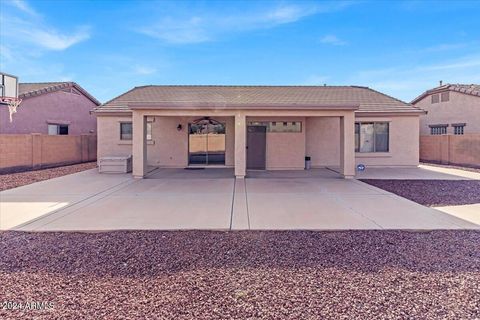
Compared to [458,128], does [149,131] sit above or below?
below

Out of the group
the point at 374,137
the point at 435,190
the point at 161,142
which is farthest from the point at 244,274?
the point at 374,137

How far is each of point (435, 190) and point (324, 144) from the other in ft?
25.0

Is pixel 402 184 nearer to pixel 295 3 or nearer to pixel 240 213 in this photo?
pixel 240 213

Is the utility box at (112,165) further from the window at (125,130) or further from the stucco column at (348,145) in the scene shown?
the stucco column at (348,145)

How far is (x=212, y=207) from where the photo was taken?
764 centimetres

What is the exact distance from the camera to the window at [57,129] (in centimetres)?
2263

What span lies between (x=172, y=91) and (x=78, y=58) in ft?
20.6

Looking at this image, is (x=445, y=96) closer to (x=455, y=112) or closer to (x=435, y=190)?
(x=455, y=112)

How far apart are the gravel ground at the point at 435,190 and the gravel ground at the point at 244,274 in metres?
3.25

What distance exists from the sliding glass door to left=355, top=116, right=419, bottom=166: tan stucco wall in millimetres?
8005

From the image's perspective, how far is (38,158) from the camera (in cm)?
1579

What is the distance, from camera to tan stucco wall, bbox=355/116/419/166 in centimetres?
1697

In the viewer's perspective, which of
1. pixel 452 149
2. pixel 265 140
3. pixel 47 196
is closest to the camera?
pixel 47 196

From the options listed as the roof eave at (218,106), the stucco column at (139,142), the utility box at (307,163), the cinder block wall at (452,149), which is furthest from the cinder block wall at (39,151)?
the cinder block wall at (452,149)
